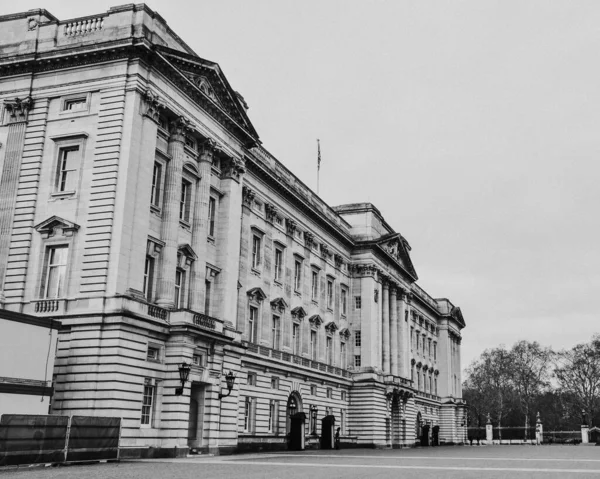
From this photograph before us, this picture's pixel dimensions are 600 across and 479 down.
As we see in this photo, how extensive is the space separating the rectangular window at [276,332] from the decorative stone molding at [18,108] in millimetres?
23737

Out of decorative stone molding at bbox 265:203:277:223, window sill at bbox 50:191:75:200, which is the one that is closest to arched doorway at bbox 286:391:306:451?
decorative stone molding at bbox 265:203:277:223

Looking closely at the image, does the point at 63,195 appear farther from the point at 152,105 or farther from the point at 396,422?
the point at 396,422

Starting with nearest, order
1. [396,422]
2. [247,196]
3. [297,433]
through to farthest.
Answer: [247,196], [297,433], [396,422]

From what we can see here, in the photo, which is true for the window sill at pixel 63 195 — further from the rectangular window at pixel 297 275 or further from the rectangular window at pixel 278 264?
the rectangular window at pixel 297 275

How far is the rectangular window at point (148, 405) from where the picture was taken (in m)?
33.5

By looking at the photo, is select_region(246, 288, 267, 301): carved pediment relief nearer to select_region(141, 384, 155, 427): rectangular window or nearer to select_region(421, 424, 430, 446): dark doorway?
select_region(141, 384, 155, 427): rectangular window

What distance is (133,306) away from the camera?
105 ft

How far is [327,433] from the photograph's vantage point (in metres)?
57.1

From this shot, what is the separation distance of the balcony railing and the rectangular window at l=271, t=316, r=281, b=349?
2.37 ft

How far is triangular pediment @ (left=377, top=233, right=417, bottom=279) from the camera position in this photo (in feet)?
242

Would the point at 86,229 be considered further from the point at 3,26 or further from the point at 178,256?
the point at 3,26

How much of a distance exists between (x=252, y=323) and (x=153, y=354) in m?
16.4

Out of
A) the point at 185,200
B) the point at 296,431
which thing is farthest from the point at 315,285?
the point at 185,200

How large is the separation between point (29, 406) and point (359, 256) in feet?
150
